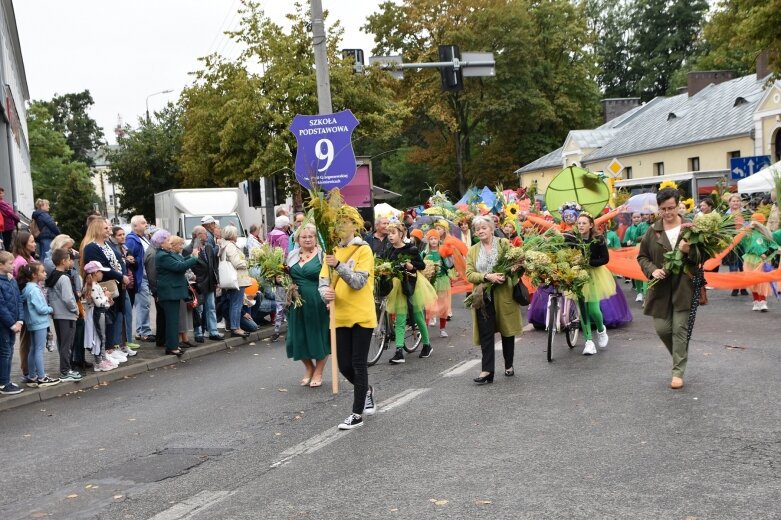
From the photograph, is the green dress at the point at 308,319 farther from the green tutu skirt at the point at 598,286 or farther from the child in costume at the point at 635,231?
the child in costume at the point at 635,231

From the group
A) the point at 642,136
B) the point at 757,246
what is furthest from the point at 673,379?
the point at 642,136

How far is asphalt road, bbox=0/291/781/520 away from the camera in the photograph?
5.92m

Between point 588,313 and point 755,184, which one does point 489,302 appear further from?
point 755,184

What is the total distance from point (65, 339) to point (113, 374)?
0.91m

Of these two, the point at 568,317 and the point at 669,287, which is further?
the point at 568,317

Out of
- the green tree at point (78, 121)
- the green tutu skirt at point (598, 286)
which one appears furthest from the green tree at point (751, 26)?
the green tree at point (78, 121)

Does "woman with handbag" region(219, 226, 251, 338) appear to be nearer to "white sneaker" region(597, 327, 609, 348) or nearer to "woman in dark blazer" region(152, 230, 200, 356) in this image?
"woman in dark blazer" region(152, 230, 200, 356)

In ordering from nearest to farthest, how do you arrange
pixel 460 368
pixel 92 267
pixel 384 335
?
pixel 460 368 → pixel 92 267 → pixel 384 335

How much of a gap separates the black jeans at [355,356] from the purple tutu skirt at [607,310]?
603cm

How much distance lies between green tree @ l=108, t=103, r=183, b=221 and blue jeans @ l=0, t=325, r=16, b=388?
4897 centimetres

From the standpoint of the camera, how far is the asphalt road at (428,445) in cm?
592

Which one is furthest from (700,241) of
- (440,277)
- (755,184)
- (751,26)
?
(755,184)

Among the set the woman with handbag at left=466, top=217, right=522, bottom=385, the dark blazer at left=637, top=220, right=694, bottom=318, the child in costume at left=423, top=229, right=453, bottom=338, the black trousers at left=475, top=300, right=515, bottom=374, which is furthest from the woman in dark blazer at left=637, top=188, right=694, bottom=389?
the child in costume at left=423, top=229, right=453, bottom=338

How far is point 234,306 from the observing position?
15836 mm
